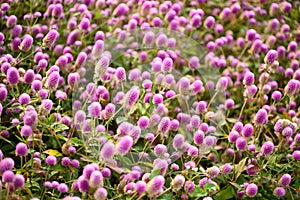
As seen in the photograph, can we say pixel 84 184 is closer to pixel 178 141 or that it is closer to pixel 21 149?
pixel 21 149

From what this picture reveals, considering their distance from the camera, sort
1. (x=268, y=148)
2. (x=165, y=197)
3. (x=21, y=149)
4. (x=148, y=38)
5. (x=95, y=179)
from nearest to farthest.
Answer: (x=95, y=179) < (x=21, y=149) < (x=165, y=197) < (x=268, y=148) < (x=148, y=38)

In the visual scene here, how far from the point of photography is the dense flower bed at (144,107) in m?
1.36

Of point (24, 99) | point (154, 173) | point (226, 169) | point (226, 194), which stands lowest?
point (226, 194)

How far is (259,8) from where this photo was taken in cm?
256

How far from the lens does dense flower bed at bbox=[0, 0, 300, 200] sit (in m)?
1.36

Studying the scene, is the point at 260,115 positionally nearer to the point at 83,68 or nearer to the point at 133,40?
the point at 83,68

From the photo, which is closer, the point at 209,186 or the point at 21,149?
the point at 21,149

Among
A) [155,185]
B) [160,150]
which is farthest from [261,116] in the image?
[155,185]

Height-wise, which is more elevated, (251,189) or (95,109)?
(95,109)

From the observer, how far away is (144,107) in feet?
5.34

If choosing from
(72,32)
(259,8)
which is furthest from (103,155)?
(259,8)

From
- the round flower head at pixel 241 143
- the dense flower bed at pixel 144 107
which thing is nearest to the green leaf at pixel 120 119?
the dense flower bed at pixel 144 107

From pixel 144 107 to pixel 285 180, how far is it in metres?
0.49

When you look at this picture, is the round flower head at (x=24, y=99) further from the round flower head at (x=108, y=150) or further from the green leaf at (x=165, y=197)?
the green leaf at (x=165, y=197)
